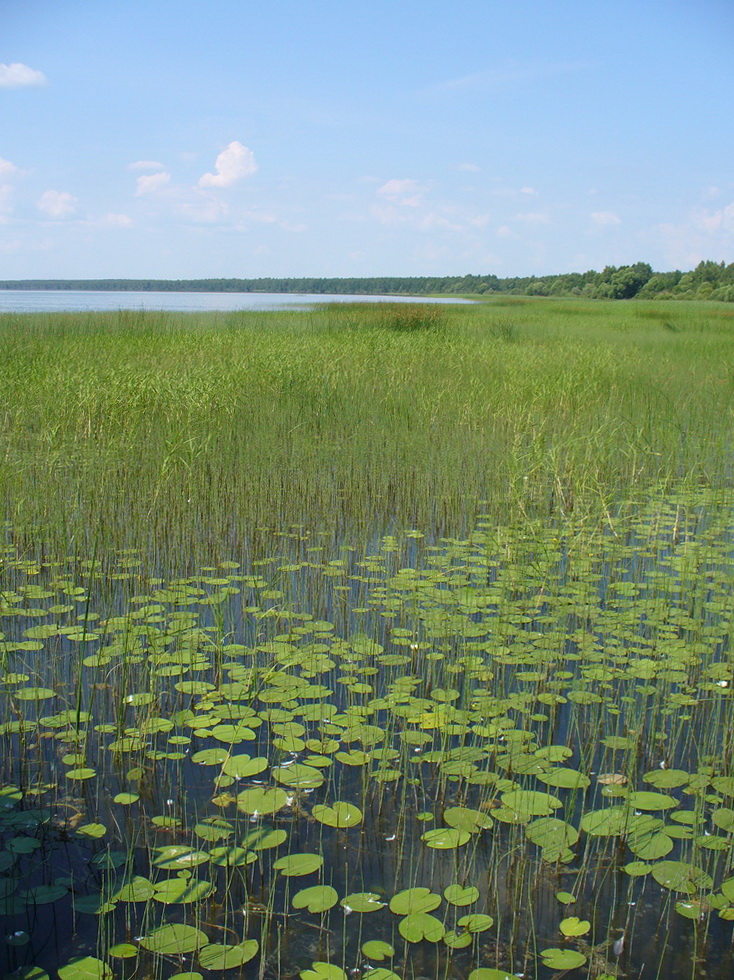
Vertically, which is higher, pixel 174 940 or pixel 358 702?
pixel 358 702

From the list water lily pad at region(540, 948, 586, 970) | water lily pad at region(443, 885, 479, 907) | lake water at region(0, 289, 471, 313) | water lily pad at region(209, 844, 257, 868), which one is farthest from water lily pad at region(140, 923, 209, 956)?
lake water at region(0, 289, 471, 313)

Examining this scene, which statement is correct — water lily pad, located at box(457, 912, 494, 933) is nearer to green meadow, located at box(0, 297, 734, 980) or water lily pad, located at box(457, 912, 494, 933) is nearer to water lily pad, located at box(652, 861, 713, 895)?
green meadow, located at box(0, 297, 734, 980)

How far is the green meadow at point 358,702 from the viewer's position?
1.82 meters

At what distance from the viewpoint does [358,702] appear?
8.95 feet

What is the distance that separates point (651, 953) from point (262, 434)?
450 centimetres

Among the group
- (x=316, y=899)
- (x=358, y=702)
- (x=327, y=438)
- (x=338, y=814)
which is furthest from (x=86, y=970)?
(x=327, y=438)

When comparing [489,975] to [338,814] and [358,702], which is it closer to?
[338,814]

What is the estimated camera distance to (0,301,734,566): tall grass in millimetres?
4660

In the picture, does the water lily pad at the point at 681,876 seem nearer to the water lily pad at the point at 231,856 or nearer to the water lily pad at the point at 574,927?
the water lily pad at the point at 574,927

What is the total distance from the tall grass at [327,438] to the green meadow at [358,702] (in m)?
0.04

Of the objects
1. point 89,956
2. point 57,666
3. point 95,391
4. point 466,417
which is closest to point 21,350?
A: point 95,391

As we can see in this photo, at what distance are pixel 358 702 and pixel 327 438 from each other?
358cm

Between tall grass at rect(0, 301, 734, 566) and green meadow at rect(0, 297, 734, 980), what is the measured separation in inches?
1.7

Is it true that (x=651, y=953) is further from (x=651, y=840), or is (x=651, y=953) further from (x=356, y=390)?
(x=356, y=390)
